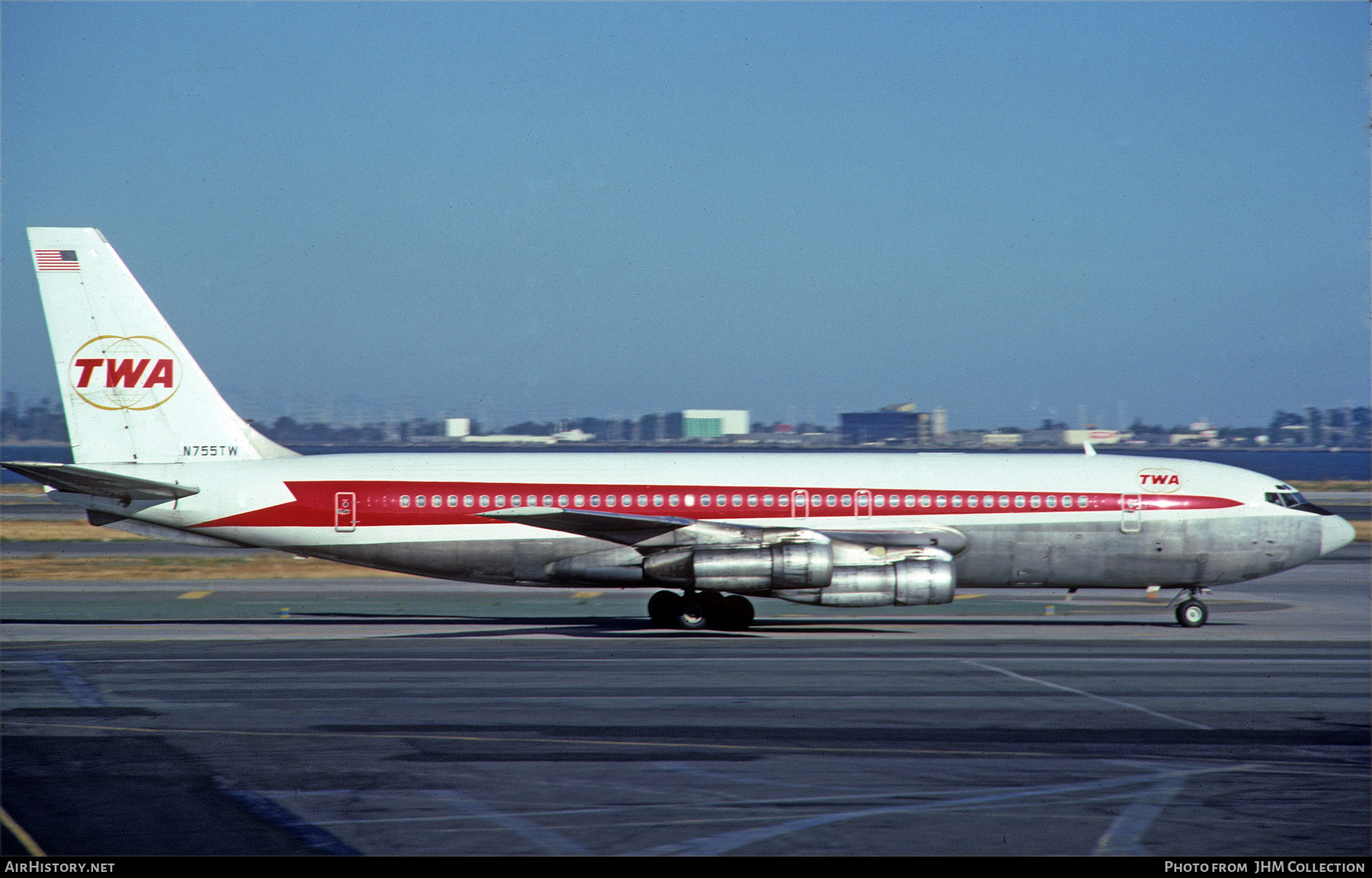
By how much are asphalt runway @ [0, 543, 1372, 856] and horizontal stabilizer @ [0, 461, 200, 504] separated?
10.1ft

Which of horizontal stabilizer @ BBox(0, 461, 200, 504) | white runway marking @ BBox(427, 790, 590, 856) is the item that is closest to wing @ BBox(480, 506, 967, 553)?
horizontal stabilizer @ BBox(0, 461, 200, 504)

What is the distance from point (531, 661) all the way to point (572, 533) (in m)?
6.29

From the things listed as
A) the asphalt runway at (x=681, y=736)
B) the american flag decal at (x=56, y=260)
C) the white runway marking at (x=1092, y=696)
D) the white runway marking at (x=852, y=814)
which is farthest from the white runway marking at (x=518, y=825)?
the american flag decal at (x=56, y=260)

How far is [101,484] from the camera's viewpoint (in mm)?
27609

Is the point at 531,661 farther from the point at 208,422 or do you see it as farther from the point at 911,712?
the point at 208,422

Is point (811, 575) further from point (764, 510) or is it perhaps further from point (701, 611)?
point (701, 611)

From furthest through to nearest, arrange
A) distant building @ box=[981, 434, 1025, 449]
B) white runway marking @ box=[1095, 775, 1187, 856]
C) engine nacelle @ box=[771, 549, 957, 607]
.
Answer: distant building @ box=[981, 434, 1025, 449] < engine nacelle @ box=[771, 549, 957, 607] < white runway marking @ box=[1095, 775, 1187, 856]

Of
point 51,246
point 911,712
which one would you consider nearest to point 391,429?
point 51,246

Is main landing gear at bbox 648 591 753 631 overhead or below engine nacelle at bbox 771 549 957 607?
below

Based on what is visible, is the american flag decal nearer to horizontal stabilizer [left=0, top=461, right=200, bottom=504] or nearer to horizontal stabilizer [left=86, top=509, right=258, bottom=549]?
horizontal stabilizer [left=0, top=461, right=200, bottom=504]

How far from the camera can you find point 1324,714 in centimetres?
1797

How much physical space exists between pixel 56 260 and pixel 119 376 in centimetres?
311

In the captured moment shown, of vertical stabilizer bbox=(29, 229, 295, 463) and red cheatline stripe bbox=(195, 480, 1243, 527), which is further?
vertical stabilizer bbox=(29, 229, 295, 463)

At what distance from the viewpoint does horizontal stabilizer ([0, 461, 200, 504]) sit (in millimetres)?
26766
